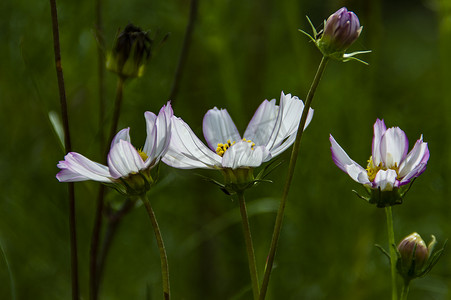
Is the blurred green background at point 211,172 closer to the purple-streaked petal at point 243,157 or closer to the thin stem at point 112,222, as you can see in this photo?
the thin stem at point 112,222

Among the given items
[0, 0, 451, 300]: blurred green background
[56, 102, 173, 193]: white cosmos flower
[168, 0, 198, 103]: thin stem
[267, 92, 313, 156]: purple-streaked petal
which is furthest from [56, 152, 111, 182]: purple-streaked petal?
[0, 0, 451, 300]: blurred green background

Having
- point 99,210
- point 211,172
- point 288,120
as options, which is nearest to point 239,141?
point 288,120

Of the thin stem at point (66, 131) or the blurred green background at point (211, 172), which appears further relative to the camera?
the blurred green background at point (211, 172)

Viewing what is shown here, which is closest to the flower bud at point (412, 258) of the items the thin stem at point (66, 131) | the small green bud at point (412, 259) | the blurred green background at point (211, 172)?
Answer: the small green bud at point (412, 259)

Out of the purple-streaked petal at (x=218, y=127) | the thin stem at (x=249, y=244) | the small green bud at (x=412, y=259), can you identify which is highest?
Answer: the purple-streaked petal at (x=218, y=127)

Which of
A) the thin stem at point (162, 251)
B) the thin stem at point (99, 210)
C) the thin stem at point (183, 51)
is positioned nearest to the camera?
the thin stem at point (162, 251)

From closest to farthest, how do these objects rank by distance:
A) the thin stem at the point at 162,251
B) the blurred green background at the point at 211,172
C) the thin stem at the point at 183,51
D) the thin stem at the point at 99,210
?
the thin stem at the point at 162,251, the thin stem at the point at 99,210, the thin stem at the point at 183,51, the blurred green background at the point at 211,172

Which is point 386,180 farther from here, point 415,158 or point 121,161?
point 121,161

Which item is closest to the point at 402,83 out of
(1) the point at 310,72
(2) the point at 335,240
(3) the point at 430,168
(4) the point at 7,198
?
(3) the point at 430,168
